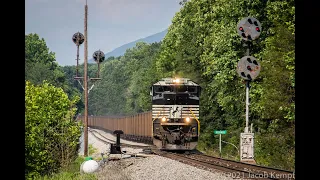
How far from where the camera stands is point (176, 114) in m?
27.3

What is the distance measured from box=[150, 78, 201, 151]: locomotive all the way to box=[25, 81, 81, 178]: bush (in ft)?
15.2

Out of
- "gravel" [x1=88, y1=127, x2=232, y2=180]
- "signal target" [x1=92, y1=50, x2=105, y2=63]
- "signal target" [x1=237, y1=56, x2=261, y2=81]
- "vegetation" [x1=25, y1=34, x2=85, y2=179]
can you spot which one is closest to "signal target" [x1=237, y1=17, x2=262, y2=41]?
"signal target" [x1=237, y1=56, x2=261, y2=81]

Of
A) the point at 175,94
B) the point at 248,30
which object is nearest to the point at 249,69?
the point at 248,30

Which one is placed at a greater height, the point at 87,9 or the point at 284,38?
the point at 87,9

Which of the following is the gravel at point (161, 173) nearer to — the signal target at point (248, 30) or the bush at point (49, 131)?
the bush at point (49, 131)

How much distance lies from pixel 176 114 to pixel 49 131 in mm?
7016

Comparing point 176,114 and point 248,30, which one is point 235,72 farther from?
point 248,30

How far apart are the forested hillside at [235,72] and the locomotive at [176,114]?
3.84 meters

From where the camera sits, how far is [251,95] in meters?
34.8

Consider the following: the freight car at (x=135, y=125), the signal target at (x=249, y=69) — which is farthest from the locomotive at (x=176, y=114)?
the signal target at (x=249, y=69)
